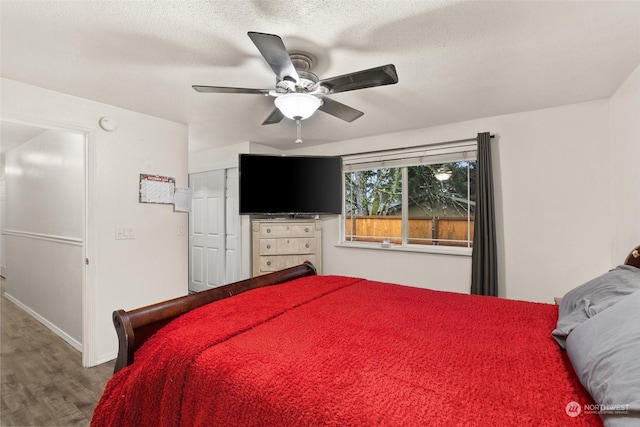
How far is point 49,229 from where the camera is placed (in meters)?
3.48

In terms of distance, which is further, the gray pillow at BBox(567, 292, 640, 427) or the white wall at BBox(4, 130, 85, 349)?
the white wall at BBox(4, 130, 85, 349)

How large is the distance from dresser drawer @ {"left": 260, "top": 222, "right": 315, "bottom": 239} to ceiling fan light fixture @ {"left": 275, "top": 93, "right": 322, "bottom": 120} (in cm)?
215

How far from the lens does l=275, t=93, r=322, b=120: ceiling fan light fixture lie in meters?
1.80

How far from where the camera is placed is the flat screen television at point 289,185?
3807 mm

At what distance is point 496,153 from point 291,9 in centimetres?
248

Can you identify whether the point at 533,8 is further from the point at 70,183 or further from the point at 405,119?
the point at 70,183

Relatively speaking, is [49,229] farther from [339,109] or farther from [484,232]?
[484,232]

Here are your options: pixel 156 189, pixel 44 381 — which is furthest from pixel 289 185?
pixel 44 381

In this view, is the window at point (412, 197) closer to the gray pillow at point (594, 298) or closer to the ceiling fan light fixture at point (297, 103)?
the gray pillow at point (594, 298)

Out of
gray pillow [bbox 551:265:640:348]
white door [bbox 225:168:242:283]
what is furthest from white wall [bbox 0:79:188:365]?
gray pillow [bbox 551:265:640:348]

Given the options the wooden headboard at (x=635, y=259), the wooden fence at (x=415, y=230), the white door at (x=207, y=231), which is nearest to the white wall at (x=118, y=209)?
the white door at (x=207, y=231)

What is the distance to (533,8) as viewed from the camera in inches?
56.9

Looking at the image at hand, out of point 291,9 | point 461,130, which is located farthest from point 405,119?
point 291,9

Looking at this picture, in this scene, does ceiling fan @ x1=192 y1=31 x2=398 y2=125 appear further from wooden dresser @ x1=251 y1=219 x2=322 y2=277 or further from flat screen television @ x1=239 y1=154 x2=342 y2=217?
wooden dresser @ x1=251 y1=219 x2=322 y2=277
